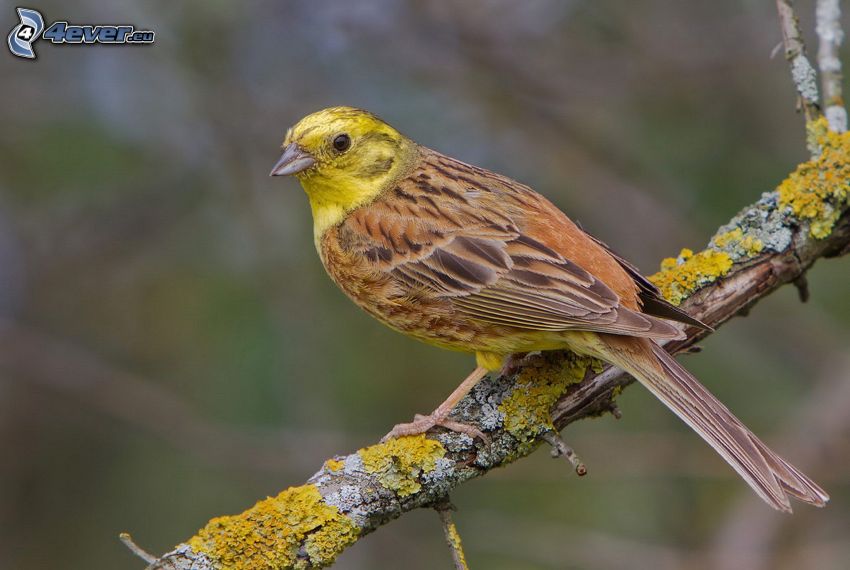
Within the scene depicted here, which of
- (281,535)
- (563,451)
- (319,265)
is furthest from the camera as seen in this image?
(319,265)

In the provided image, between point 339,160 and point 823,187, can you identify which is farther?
point 339,160

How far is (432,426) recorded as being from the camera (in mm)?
3984

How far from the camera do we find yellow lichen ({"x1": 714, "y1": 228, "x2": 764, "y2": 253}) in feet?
14.4

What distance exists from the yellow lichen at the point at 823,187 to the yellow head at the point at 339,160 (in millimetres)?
1724

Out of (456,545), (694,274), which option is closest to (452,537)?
(456,545)

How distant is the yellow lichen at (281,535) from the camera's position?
3422 millimetres

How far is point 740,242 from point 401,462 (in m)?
1.75

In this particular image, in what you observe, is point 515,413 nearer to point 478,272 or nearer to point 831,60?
point 478,272

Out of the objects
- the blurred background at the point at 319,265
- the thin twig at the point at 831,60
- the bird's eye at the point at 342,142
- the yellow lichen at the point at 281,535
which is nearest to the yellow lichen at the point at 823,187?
the thin twig at the point at 831,60

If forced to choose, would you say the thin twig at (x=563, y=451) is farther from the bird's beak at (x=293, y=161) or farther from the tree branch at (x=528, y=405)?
the bird's beak at (x=293, y=161)

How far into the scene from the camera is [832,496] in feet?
20.9

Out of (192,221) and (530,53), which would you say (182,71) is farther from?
(530,53)

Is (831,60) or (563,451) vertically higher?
(831,60)

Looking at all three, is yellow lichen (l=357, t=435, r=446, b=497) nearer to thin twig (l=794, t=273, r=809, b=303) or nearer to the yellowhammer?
the yellowhammer
